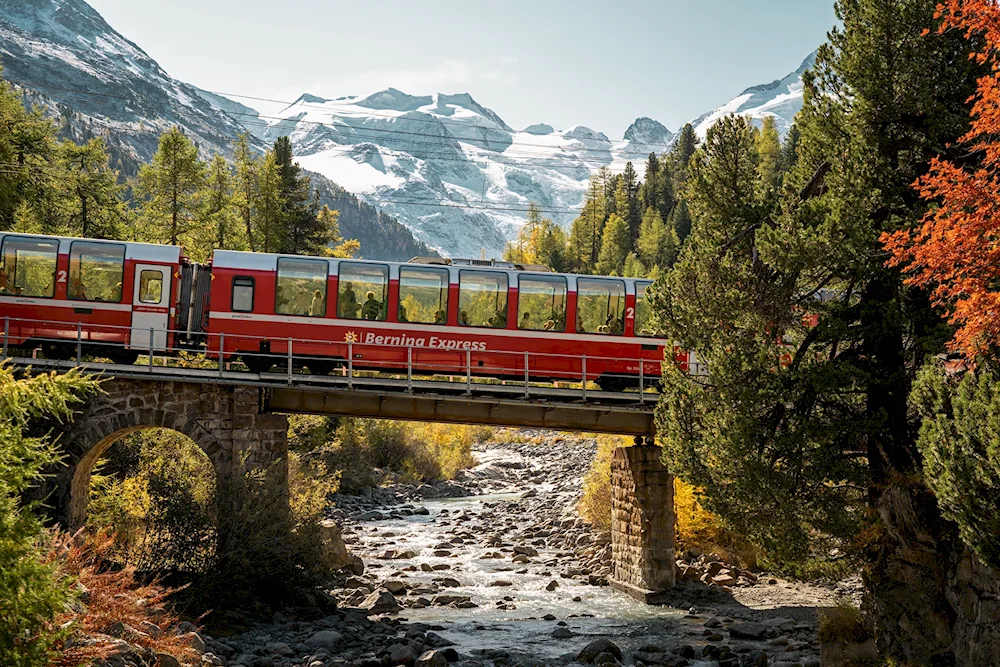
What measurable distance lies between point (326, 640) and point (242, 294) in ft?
30.2

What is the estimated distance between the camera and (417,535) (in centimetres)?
3080

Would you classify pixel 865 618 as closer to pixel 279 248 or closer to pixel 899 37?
pixel 899 37

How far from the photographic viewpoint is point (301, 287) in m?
22.7

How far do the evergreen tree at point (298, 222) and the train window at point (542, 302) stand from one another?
82.1 feet

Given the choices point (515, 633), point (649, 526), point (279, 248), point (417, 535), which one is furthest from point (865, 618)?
point (279, 248)

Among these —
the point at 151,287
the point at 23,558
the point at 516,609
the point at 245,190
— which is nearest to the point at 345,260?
the point at 151,287

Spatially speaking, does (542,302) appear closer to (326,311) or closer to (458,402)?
(458,402)

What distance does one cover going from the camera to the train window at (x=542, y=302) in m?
23.5

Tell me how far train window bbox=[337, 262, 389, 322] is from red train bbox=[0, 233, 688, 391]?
27 millimetres

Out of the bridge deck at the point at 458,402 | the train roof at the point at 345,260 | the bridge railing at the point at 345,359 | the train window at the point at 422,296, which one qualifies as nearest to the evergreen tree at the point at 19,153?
Answer: the bridge railing at the point at 345,359

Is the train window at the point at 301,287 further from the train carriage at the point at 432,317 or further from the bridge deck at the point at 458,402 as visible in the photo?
the bridge deck at the point at 458,402

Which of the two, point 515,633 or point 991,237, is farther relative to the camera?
point 515,633

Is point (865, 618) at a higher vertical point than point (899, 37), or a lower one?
lower

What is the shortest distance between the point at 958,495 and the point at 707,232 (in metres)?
6.39
